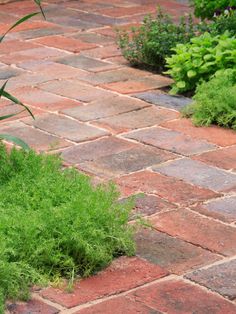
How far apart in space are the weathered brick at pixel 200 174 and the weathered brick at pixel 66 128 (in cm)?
68

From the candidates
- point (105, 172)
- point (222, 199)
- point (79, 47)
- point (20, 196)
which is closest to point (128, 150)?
point (105, 172)

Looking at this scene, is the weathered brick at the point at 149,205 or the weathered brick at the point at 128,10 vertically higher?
the weathered brick at the point at 128,10

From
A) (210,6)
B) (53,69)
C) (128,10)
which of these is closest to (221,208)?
(53,69)

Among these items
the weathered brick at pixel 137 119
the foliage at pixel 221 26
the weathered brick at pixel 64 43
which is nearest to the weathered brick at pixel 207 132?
the weathered brick at pixel 137 119

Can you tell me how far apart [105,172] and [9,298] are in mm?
1622

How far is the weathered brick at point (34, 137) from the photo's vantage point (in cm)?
574

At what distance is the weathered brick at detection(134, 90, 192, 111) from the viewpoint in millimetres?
6648

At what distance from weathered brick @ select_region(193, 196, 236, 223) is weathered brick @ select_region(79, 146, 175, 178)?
628 mm

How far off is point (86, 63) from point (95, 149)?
6.65 ft

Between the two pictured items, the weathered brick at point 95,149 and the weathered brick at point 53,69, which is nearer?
the weathered brick at point 95,149

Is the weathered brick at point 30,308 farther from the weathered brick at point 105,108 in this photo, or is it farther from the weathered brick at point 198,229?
the weathered brick at point 105,108

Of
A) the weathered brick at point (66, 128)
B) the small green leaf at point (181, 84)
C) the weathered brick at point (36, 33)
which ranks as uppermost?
the small green leaf at point (181, 84)

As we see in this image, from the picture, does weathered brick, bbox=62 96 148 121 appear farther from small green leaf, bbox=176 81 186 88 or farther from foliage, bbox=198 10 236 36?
foliage, bbox=198 10 236 36

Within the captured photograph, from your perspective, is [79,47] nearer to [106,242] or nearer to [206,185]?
[206,185]
